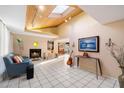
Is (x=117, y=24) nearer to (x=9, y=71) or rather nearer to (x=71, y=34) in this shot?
(x=71, y=34)

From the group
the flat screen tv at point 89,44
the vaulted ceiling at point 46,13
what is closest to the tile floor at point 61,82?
the flat screen tv at point 89,44

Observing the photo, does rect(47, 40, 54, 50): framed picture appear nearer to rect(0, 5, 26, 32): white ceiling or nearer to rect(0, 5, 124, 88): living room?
rect(0, 5, 124, 88): living room

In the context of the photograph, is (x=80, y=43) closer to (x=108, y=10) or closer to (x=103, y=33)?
(x=103, y=33)

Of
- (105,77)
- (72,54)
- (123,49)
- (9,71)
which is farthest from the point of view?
(72,54)

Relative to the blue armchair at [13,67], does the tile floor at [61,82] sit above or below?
below

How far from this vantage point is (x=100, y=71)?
3.79m

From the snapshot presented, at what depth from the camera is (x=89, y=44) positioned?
429cm

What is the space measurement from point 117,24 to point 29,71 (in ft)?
11.8

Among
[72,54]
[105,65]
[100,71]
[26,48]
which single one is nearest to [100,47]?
[105,65]

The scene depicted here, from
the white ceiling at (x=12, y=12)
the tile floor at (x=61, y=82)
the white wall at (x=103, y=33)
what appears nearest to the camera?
the white ceiling at (x=12, y=12)

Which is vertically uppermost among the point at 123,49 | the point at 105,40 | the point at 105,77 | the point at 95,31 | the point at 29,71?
the point at 95,31

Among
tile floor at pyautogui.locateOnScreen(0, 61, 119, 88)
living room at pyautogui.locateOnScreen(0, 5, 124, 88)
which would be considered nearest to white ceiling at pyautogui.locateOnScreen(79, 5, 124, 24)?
living room at pyautogui.locateOnScreen(0, 5, 124, 88)

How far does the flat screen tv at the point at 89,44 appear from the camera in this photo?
12.9ft

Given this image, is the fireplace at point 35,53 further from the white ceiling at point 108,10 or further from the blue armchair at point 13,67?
the white ceiling at point 108,10
